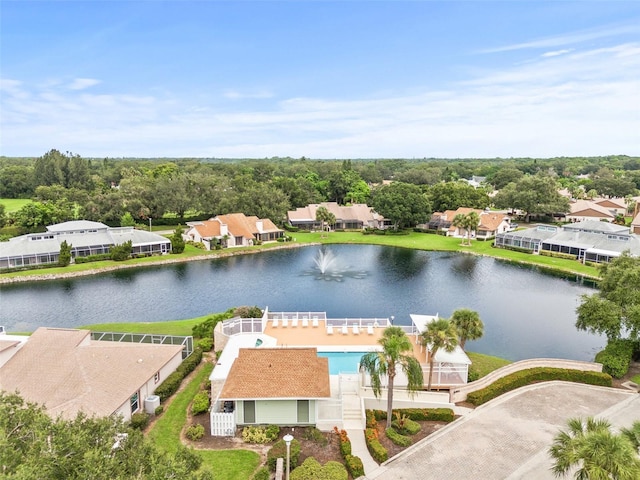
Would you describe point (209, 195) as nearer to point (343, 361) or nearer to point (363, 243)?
point (363, 243)

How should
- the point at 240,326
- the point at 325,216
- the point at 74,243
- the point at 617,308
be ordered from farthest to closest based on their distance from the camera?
the point at 325,216, the point at 74,243, the point at 240,326, the point at 617,308

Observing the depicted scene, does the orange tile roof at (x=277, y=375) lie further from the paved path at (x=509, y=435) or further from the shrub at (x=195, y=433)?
the paved path at (x=509, y=435)

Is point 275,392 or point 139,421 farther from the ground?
point 275,392

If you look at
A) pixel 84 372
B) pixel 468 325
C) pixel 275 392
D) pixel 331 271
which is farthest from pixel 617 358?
pixel 331 271

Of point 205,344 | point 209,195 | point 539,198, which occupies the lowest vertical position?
point 205,344

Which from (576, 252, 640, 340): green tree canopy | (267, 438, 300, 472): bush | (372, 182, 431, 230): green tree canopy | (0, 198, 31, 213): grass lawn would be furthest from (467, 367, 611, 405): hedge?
(0, 198, 31, 213): grass lawn

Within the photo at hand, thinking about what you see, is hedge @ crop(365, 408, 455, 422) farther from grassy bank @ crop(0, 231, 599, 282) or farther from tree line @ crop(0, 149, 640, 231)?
tree line @ crop(0, 149, 640, 231)

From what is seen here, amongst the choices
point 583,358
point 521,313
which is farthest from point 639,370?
point 521,313

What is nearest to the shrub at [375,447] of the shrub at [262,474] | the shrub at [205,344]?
the shrub at [262,474]
